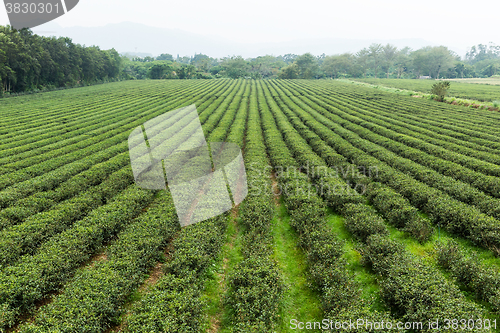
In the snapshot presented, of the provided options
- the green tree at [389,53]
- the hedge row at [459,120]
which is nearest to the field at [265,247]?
the hedge row at [459,120]

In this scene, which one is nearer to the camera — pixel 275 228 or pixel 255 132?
pixel 275 228

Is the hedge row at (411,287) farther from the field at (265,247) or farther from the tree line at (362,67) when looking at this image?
the tree line at (362,67)

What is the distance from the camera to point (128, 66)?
442ft

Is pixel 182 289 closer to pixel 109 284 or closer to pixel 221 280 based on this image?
pixel 221 280

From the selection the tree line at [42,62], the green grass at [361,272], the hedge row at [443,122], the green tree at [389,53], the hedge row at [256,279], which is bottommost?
the green grass at [361,272]

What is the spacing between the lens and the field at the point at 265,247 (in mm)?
6488

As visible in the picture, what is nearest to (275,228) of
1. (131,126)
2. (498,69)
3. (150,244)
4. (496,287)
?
(150,244)

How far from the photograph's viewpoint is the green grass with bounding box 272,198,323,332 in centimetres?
731

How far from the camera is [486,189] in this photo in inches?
501

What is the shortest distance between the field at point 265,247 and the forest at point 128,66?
55050 mm

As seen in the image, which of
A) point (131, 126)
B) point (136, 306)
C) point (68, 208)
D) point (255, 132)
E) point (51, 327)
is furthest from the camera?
point (131, 126)

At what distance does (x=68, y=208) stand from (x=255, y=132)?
17069mm

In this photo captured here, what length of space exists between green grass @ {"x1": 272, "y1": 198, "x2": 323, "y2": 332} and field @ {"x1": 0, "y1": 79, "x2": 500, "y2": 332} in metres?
0.05

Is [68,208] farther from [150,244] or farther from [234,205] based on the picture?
[234,205]
